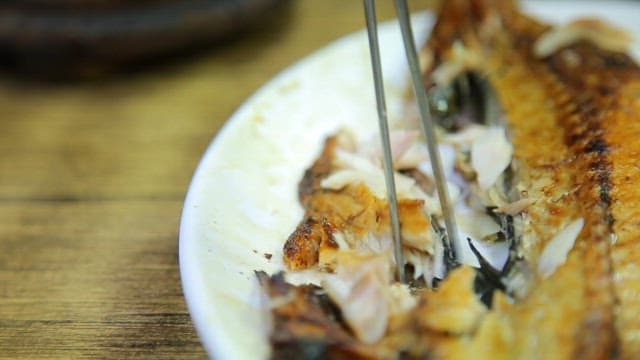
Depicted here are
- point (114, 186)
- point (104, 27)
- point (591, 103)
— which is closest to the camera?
point (591, 103)

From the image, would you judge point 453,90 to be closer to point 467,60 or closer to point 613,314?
point 467,60

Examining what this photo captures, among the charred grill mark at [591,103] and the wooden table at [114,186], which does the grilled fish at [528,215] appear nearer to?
the charred grill mark at [591,103]

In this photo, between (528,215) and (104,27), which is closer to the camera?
(528,215)

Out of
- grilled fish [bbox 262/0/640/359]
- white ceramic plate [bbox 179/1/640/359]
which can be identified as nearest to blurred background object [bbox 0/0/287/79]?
white ceramic plate [bbox 179/1/640/359]

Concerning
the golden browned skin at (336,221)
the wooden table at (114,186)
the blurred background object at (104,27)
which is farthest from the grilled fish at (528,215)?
the blurred background object at (104,27)

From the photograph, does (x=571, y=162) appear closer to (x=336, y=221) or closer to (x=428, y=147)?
(x=428, y=147)


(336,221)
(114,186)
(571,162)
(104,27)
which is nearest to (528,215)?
(571,162)

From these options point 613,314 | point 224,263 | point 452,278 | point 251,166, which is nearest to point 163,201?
point 251,166
